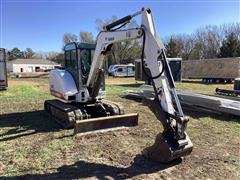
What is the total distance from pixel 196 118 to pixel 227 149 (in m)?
3.42

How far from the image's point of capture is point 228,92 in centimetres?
1619

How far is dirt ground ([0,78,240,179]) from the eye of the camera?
16.0 ft

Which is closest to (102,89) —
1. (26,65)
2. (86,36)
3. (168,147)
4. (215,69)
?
(168,147)

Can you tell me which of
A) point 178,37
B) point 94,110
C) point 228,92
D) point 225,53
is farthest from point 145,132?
point 178,37

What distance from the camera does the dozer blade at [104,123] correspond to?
718 cm

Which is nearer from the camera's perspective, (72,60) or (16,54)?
(72,60)

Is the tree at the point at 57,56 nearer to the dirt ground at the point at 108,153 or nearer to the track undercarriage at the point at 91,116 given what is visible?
the track undercarriage at the point at 91,116

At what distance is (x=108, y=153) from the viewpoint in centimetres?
593

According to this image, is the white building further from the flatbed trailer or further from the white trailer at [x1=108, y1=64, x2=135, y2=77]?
the flatbed trailer

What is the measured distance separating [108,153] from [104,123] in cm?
176

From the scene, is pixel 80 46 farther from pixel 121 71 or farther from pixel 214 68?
pixel 121 71

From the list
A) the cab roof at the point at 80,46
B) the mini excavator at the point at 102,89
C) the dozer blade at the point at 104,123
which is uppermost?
the cab roof at the point at 80,46

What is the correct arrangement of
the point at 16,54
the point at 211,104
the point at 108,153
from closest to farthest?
the point at 108,153 < the point at 211,104 < the point at 16,54

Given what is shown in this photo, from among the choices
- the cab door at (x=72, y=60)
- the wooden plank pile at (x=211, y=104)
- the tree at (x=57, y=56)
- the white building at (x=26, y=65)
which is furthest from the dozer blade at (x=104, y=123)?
the white building at (x=26, y=65)
